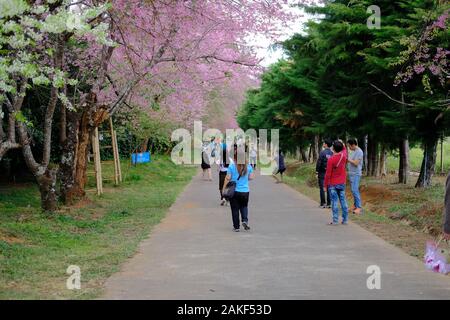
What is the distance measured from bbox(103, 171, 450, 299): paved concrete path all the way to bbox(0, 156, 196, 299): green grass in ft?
1.29

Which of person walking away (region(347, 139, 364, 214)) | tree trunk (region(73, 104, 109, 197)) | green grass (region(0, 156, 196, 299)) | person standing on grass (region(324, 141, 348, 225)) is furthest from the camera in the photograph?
tree trunk (region(73, 104, 109, 197))

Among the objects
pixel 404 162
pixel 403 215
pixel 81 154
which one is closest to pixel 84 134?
pixel 81 154

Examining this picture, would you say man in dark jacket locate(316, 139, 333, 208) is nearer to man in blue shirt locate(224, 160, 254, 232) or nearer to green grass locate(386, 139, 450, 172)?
man in blue shirt locate(224, 160, 254, 232)

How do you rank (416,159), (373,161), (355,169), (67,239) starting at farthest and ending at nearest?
1. (416,159)
2. (373,161)
3. (355,169)
4. (67,239)

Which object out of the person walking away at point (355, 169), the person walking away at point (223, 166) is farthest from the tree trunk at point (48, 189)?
the person walking away at point (355, 169)

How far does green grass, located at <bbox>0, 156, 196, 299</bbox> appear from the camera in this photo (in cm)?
770

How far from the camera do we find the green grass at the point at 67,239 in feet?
25.2

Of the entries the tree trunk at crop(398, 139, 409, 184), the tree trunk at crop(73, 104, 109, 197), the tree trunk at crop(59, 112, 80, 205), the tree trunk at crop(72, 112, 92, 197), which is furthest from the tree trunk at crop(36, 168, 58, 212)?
the tree trunk at crop(398, 139, 409, 184)

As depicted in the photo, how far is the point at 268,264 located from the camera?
A: 891 centimetres

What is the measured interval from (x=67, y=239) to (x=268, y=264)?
A: 4253mm

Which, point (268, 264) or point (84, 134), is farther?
point (84, 134)

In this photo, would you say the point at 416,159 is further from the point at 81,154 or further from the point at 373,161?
the point at 81,154

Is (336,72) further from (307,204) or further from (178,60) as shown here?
(178,60)

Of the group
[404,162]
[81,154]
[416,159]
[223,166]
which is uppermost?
[81,154]
